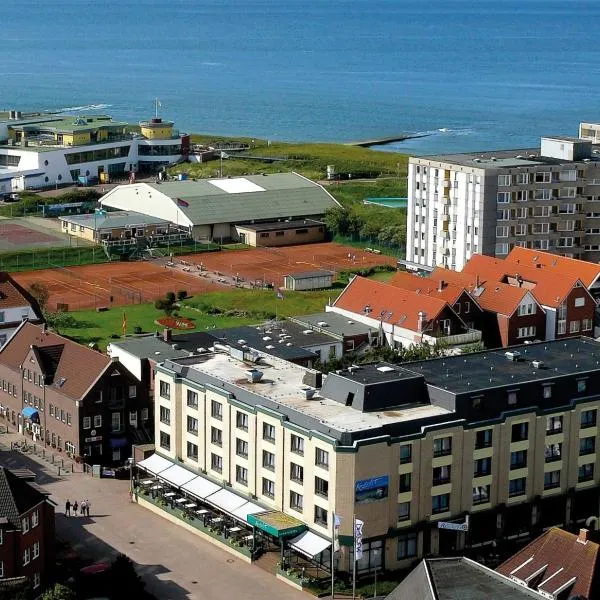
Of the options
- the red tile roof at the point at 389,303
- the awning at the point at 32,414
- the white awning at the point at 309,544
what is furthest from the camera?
the red tile roof at the point at 389,303

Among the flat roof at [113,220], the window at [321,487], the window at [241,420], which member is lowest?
the window at [321,487]

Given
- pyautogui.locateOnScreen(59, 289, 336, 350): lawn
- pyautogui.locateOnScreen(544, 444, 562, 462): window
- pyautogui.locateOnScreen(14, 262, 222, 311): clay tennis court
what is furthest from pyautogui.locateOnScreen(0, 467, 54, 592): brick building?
pyautogui.locateOnScreen(14, 262, 222, 311): clay tennis court

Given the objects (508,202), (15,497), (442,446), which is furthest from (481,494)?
(508,202)

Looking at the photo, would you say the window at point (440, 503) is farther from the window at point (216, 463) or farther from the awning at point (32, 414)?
the awning at point (32, 414)

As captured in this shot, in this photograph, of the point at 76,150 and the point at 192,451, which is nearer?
the point at 192,451

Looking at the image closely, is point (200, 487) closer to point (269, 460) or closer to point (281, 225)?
point (269, 460)

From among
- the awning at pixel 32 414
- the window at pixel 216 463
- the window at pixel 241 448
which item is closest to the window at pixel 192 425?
the window at pixel 216 463

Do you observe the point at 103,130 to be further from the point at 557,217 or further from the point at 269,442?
the point at 269,442
